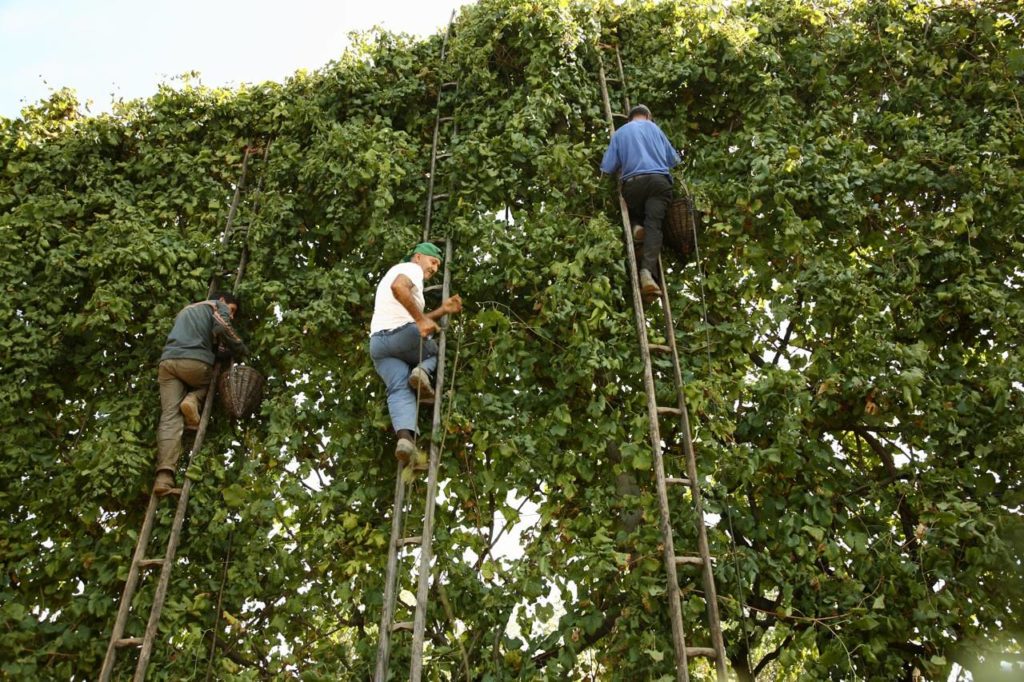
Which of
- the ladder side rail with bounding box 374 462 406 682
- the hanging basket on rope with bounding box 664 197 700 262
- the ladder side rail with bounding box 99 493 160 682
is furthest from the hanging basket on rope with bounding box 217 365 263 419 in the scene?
the hanging basket on rope with bounding box 664 197 700 262

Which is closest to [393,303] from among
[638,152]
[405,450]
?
[405,450]

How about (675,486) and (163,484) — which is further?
(163,484)

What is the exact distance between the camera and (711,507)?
4.27 meters

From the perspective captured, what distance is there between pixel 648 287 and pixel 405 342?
1533 mm

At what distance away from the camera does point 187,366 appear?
5.17 meters

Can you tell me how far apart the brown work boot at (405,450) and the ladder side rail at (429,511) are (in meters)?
0.13

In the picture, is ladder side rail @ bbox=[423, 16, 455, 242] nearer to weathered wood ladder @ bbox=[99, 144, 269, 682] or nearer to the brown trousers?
weathered wood ladder @ bbox=[99, 144, 269, 682]

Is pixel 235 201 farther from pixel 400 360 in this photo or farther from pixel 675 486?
pixel 675 486

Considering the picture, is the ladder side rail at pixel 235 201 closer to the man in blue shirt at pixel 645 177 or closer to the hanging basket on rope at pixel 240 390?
the hanging basket on rope at pixel 240 390

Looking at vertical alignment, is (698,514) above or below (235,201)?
below

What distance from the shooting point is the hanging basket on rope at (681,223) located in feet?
17.1

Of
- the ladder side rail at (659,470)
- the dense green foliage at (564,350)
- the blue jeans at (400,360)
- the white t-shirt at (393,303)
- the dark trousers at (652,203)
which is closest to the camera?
the ladder side rail at (659,470)

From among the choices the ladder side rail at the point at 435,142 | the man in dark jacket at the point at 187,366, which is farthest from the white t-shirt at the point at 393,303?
the man in dark jacket at the point at 187,366

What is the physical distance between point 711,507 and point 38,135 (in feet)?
20.2
